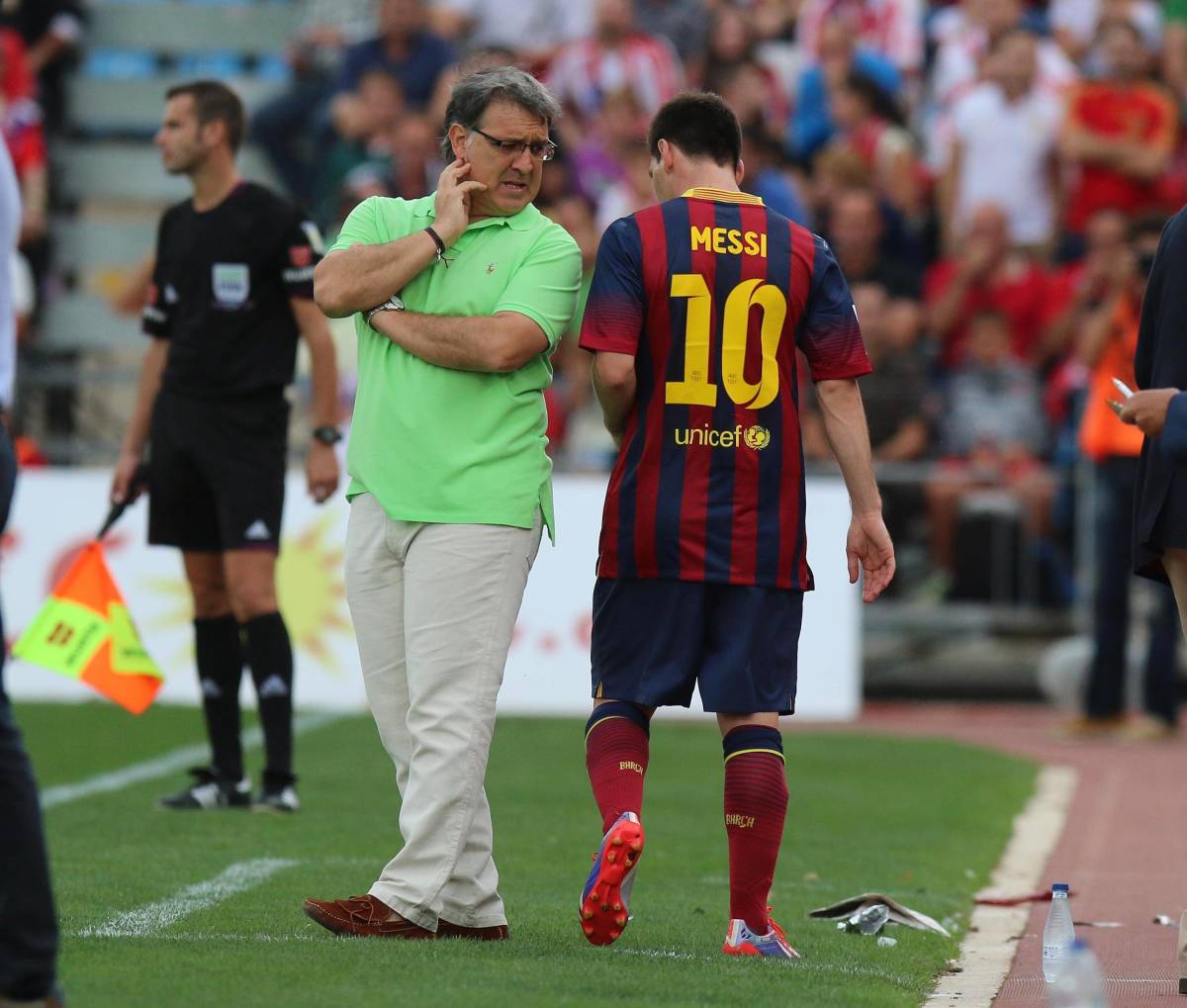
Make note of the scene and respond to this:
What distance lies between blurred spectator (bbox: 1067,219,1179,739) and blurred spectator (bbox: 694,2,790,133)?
4.88 meters

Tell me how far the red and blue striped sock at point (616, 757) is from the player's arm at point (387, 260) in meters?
1.19

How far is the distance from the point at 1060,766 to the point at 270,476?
5.10 m

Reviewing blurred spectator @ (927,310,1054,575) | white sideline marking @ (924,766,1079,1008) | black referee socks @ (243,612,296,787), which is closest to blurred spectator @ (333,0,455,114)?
blurred spectator @ (927,310,1054,575)

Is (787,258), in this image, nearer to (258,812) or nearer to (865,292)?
(258,812)

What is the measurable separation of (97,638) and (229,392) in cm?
104

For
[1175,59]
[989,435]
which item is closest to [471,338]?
[989,435]

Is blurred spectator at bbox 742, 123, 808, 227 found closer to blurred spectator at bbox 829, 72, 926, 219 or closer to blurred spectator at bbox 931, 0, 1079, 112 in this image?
blurred spectator at bbox 829, 72, 926, 219

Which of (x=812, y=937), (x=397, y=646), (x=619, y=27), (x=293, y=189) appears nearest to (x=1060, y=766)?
(x=812, y=937)

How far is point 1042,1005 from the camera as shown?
5.21 meters

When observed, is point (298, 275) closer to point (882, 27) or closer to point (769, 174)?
point (769, 174)

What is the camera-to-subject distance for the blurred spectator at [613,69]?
1808cm

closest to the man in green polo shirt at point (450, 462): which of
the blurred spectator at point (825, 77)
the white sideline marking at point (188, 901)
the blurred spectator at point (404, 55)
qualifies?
the white sideline marking at point (188, 901)

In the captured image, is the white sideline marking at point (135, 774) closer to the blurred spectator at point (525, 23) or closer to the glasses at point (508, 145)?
the glasses at point (508, 145)

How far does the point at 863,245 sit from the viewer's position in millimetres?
16297
